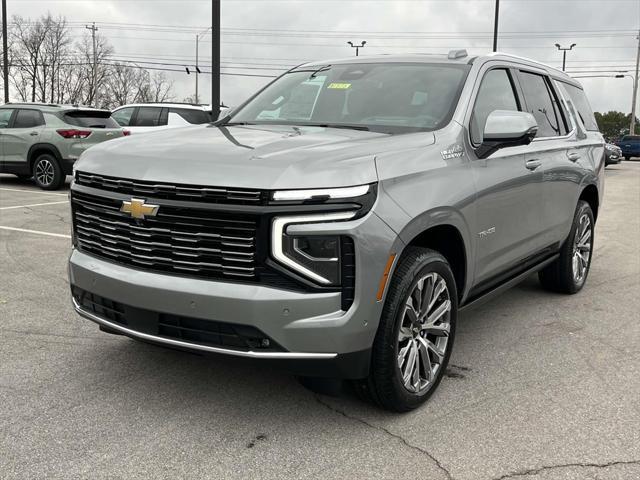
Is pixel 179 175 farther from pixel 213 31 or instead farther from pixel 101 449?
pixel 213 31

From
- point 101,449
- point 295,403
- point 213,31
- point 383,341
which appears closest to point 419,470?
point 383,341

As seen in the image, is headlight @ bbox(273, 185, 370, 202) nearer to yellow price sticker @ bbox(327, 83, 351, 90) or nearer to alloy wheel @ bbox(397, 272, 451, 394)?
alloy wheel @ bbox(397, 272, 451, 394)

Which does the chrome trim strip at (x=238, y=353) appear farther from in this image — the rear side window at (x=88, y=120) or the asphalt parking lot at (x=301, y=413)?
the rear side window at (x=88, y=120)

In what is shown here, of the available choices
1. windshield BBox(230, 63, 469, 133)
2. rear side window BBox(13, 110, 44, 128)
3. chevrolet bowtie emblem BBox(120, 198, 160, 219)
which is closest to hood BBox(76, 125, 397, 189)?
chevrolet bowtie emblem BBox(120, 198, 160, 219)

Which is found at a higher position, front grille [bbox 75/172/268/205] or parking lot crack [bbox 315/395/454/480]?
front grille [bbox 75/172/268/205]

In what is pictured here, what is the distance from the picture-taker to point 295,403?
350cm

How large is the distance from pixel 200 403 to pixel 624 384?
243 centimetres

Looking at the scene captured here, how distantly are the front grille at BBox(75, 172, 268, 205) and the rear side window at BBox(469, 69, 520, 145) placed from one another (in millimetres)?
1645

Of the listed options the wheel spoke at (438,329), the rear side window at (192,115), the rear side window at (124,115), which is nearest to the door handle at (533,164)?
the wheel spoke at (438,329)

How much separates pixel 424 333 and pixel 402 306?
409 millimetres

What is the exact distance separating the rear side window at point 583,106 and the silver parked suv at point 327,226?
6.15 ft

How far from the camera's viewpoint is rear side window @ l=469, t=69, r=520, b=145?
3979 mm

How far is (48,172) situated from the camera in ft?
44.6

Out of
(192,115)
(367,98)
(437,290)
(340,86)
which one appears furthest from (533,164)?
(192,115)
